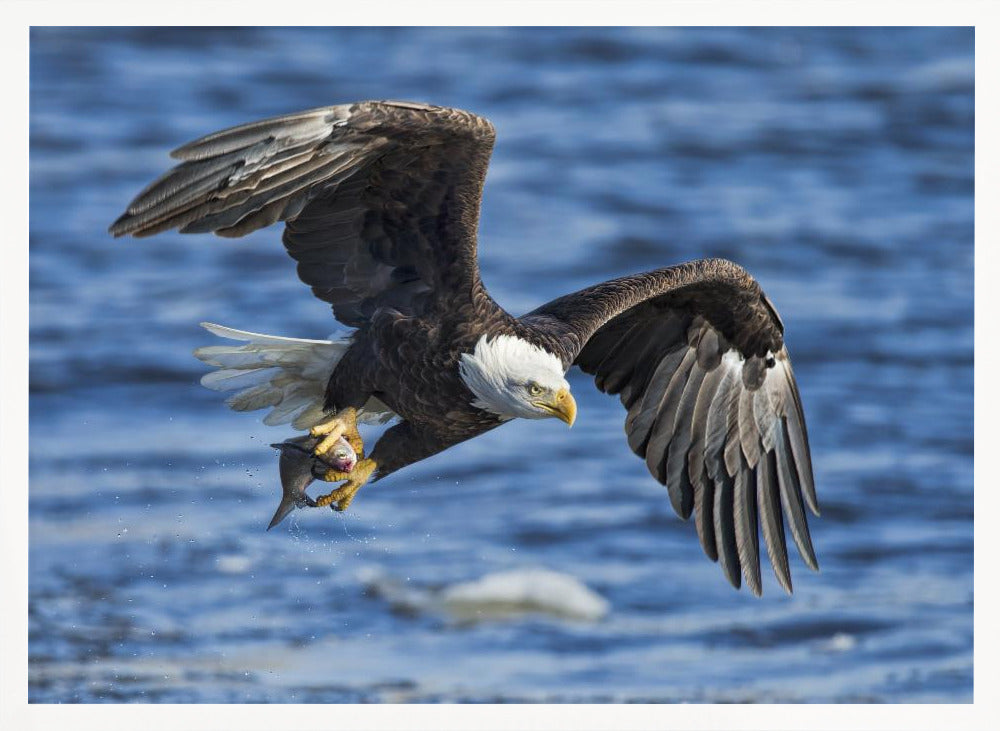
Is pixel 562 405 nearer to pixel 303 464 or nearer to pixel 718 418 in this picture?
pixel 303 464

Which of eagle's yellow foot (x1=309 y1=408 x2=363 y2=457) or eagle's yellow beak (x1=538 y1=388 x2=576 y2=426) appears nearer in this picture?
eagle's yellow beak (x1=538 y1=388 x2=576 y2=426)

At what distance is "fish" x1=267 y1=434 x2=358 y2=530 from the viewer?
466 centimetres

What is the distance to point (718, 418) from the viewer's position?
5422 millimetres

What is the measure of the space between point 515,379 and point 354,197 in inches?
25.8

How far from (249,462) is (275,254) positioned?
8.44 feet

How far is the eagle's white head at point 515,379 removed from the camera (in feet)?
14.3

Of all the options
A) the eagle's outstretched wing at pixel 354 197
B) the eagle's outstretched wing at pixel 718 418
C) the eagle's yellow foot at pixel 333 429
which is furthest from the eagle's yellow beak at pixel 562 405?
the eagle's outstretched wing at pixel 718 418

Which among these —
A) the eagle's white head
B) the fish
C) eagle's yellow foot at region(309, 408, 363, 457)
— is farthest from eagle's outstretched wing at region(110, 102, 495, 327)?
the fish

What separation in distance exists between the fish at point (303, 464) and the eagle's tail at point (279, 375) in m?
0.20

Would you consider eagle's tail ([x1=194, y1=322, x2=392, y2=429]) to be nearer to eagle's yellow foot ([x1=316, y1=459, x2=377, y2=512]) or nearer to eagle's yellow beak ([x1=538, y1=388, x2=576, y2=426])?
eagle's yellow foot ([x1=316, y1=459, x2=377, y2=512])

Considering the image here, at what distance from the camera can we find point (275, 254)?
10633 mm

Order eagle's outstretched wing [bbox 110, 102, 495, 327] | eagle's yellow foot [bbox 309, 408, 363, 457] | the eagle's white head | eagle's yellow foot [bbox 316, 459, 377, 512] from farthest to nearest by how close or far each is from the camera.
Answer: eagle's yellow foot [bbox 316, 459, 377, 512]
eagle's yellow foot [bbox 309, 408, 363, 457]
the eagle's white head
eagle's outstretched wing [bbox 110, 102, 495, 327]
